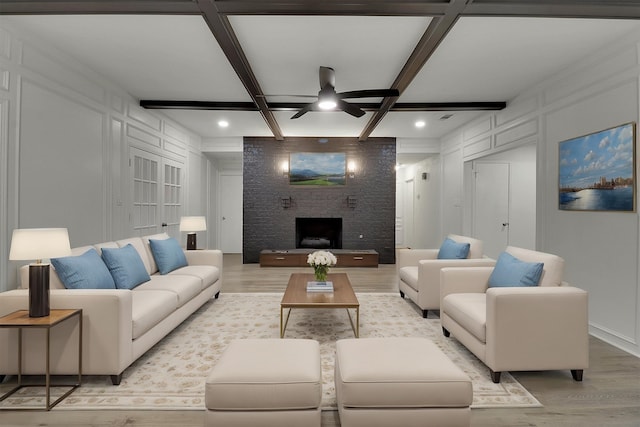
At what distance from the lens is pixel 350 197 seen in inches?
295

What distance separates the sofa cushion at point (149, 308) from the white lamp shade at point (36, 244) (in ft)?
2.14

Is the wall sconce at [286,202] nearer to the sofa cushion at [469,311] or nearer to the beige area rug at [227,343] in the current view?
the beige area rug at [227,343]

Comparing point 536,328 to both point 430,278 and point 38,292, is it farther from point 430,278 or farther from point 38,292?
point 38,292

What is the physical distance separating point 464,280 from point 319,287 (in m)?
1.37

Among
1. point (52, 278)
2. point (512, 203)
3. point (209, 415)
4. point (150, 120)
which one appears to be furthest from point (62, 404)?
point (512, 203)

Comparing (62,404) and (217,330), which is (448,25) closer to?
(217,330)

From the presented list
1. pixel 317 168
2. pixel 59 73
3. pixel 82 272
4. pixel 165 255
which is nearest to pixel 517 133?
pixel 317 168

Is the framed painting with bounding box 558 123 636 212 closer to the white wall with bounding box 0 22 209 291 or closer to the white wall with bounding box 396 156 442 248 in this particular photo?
the white wall with bounding box 396 156 442 248

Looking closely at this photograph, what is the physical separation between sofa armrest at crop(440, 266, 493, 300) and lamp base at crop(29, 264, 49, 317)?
3.05m

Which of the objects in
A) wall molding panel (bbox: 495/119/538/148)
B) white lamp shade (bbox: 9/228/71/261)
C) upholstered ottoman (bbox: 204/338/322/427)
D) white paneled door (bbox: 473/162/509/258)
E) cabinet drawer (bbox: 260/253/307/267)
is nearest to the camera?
upholstered ottoman (bbox: 204/338/322/427)

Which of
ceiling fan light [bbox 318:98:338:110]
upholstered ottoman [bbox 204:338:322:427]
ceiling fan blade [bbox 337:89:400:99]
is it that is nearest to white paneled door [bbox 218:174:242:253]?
ceiling fan light [bbox 318:98:338:110]

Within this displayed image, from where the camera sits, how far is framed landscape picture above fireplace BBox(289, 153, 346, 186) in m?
7.47

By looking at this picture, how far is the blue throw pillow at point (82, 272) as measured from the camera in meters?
2.52

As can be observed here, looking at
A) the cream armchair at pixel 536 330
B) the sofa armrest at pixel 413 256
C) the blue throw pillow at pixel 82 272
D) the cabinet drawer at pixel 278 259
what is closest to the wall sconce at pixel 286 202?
the cabinet drawer at pixel 278 259
